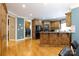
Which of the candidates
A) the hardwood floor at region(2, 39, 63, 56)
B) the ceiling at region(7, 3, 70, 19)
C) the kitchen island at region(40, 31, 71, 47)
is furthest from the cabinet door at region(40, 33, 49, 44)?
the ceiling at region(7, 3, 70, 19)

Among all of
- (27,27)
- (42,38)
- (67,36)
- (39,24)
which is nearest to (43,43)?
(42,38)

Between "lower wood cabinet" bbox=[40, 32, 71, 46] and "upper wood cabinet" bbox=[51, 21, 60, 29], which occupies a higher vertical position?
"upper wood cabinet" bbox=[51, 21, 60, 29]

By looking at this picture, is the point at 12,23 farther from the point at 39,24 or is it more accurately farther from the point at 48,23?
the point at 48,23

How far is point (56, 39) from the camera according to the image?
7.98 meters

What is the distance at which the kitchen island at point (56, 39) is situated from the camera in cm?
797

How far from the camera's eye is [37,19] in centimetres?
1380

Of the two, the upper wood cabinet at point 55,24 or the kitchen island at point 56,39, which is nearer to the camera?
the kitchen island at point 56,39

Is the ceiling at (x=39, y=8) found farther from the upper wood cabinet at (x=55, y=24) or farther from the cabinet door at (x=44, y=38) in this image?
the upper wood cabinet at (x=55, y=24)

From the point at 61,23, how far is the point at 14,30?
613cm

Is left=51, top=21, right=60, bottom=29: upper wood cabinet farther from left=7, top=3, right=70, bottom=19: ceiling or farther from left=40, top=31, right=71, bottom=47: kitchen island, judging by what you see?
left=40, top=31, right=71, bottom=47: kitchen island

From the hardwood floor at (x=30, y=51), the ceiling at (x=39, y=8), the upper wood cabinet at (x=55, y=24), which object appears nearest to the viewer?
the hardwood floor at (x=30, y=51)

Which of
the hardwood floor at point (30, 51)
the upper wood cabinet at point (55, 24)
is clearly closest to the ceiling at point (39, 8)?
the hardwood floor at point (30, 51)

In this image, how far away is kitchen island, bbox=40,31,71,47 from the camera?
797 centimetres

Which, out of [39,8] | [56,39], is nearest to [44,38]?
[56,39]
